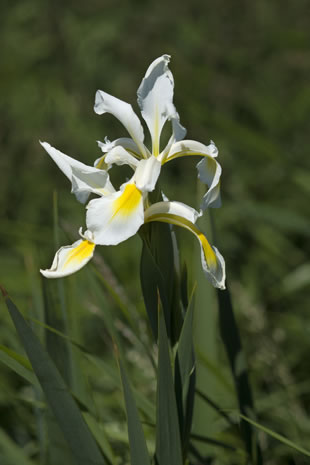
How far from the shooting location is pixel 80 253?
0.69m

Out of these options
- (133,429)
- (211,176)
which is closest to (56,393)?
(133,429)

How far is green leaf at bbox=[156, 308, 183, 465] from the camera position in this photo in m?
0.64

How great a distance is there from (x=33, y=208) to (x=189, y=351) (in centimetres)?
187

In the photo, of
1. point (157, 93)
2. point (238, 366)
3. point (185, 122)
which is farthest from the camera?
point (185, 122)

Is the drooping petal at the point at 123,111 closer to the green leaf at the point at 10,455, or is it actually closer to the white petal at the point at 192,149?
the white petal at the point at 192,149

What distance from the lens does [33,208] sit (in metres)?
2.48

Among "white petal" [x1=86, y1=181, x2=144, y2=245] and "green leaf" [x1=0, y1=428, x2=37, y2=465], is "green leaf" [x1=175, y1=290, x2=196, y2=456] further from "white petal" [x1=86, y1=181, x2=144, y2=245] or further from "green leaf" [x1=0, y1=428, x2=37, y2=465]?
"green leaf" [x1=0, y1=428, x2=37, y2=465]

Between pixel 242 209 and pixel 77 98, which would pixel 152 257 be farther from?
pixel 77 98

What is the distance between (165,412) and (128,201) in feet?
0.82

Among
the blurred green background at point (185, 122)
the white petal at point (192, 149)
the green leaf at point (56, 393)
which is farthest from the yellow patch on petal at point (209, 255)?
the blurred green background at point (185, 122)

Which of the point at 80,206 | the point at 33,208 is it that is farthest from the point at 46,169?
the point at 80,206

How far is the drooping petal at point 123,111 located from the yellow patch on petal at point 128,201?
10 cm

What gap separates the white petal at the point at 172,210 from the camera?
0.69m

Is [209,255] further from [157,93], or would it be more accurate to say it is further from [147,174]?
[157,93]
